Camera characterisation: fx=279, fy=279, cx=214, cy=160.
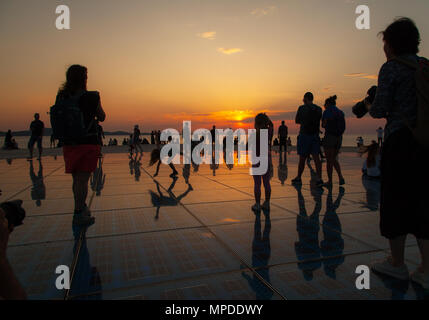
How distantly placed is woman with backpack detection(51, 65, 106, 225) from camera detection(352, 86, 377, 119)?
344 centimetres

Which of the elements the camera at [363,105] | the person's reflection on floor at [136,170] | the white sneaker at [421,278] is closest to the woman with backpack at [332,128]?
the camera at [363,105]

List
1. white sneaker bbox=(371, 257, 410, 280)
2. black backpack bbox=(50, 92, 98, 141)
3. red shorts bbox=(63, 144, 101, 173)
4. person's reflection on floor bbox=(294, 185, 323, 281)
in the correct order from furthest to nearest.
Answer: red shorts bbox=(63, 144, 101, 173) < black backpack bbox=(50, 92, 98, 141) < person's reflection on floor bbox=(294, 185, 323, 281) < white sneaker bbox=(371, 257, 410, 280)

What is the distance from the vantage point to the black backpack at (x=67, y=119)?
3.87 m

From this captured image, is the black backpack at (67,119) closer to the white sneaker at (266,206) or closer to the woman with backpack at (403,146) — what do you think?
the white sneaker at (266,206)

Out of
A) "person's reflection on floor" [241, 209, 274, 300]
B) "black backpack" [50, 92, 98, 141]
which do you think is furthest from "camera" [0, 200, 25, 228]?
"black backpack" [50, 92, 98, 141]

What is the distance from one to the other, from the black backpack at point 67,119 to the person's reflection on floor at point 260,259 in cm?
282

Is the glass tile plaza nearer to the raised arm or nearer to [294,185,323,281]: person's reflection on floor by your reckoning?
[294,185,323,281]: person's reflection on floor

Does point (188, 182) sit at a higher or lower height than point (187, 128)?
lower

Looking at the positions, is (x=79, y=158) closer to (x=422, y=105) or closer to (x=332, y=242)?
(x=332, y=242)

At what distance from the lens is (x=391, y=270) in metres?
2.46

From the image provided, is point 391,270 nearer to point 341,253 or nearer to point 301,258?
point 341,253

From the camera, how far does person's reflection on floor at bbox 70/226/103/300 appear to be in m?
2.26

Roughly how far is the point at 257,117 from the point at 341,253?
273cm
